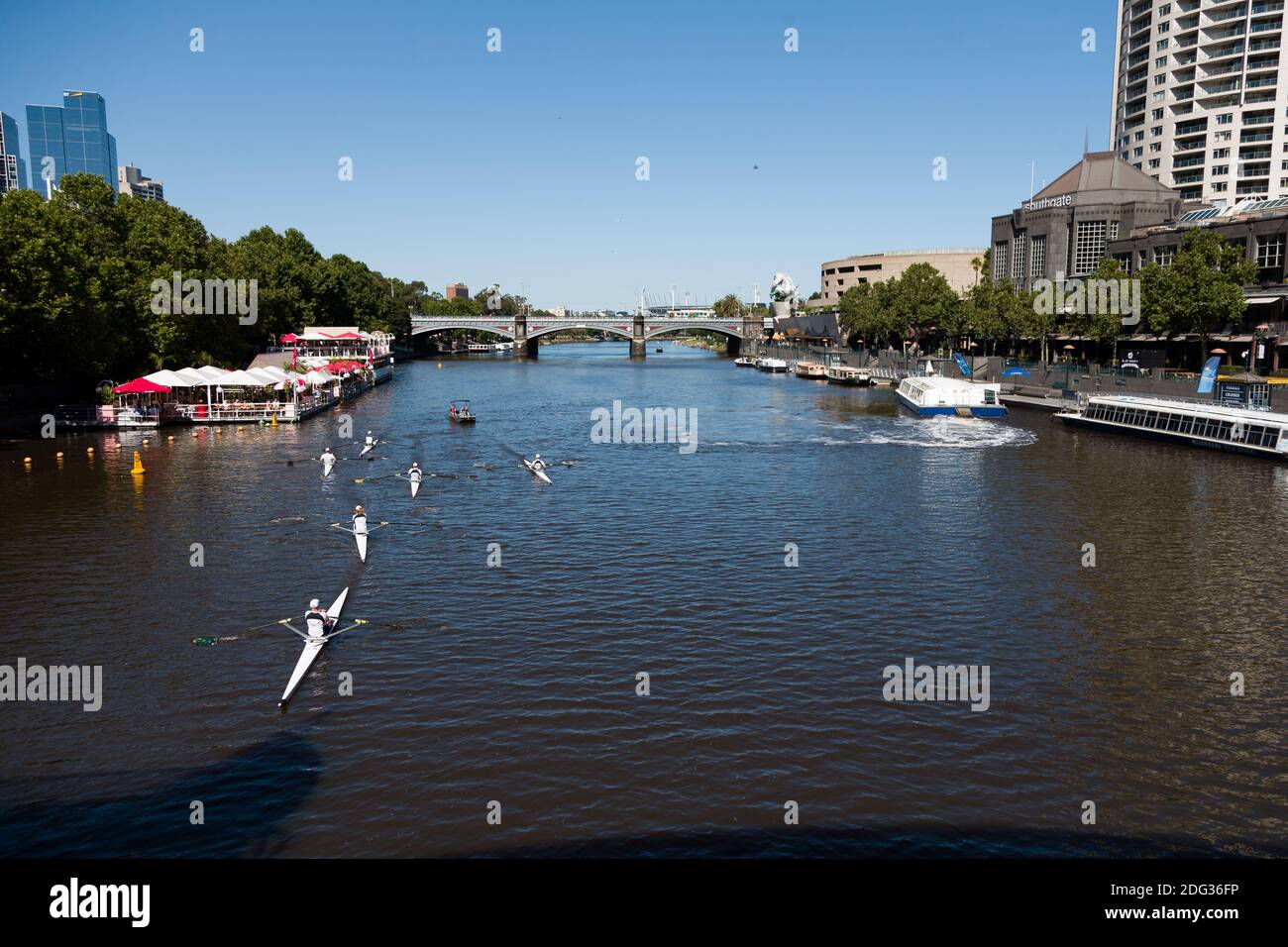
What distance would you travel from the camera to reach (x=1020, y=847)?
59.0 ft

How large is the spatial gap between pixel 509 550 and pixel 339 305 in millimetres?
156778

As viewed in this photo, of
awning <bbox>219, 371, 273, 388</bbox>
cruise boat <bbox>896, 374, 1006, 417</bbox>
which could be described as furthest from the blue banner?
awning <bbox>219, 371, 273, 388</bbox>

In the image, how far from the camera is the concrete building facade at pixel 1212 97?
484ft

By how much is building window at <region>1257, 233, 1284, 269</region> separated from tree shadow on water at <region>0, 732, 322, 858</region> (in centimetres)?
10883

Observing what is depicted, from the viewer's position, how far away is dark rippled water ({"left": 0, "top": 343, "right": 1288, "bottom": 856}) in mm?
19062

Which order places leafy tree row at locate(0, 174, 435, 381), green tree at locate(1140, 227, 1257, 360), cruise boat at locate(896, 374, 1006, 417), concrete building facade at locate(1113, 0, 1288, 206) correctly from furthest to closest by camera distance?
1. concrete building facade at locate(1113, 0, 1288, 206)
2. cruise boat at locate(896, 374, 1006, 417)
3. green tree at locate(1140, 227, 1257, 360)
4. leafy tree row at locate(0, 174, 435, 381)

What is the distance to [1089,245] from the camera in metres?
131

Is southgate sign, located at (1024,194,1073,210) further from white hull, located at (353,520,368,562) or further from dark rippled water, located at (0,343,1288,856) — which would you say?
white hull, located at (353,520,368,562)

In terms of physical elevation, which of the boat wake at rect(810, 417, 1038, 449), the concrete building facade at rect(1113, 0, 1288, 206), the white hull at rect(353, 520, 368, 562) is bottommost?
the white hull at rect(353, 520, 368, 562)

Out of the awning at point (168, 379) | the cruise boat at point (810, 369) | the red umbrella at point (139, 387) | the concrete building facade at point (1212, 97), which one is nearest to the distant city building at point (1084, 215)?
the concrete building facade at point (1212, 97)

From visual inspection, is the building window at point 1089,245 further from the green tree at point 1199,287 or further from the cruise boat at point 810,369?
the cruise boat at point 810,369

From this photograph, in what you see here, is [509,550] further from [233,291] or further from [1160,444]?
[233,291]

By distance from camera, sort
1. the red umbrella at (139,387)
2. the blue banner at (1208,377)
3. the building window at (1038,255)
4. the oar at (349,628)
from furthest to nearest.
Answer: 1. the building window at (1038,255)
2. the red umbrella at (139,387)
3. the blue banner at (1208,377)
4. the oar at (349,628)
